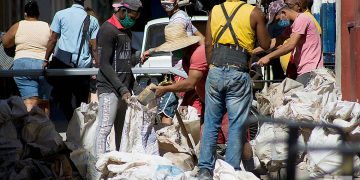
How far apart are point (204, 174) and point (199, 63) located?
1019 millimetres

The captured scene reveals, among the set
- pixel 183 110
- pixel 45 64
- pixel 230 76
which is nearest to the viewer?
pixel 230 76

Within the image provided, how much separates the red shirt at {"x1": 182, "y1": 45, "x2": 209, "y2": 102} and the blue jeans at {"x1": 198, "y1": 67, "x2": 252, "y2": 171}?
31cm

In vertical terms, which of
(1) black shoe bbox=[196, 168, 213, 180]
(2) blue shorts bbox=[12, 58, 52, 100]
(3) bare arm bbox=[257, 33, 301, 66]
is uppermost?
(3) bare arm bbox=[257, 33, 301, 66]

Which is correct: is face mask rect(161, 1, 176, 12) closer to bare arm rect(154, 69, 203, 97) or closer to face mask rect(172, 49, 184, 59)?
face mask rect(172, 49, 184, 59)

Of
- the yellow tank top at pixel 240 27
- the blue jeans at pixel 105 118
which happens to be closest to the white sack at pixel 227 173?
the yellow tank top at pixel 240 27

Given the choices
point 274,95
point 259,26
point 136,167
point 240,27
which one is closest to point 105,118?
point 136,167

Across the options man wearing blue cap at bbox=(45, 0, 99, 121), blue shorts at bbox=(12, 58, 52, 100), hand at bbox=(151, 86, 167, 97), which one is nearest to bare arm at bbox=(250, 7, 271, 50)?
hand at bbox=(151, 86, 167, 97)

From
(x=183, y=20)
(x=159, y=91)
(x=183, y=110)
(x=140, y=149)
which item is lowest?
(x=140, y=149)

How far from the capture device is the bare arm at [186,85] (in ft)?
28.3

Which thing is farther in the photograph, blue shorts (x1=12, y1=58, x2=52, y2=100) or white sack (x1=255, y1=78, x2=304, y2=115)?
white sack (x1=255, y1=78, x2=304, y2=115)

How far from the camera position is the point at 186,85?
8.63 meters

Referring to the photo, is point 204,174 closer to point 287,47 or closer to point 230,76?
point 230,76

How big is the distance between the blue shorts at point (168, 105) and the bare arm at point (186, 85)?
1289mm

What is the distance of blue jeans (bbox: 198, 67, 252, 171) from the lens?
27.3ft
